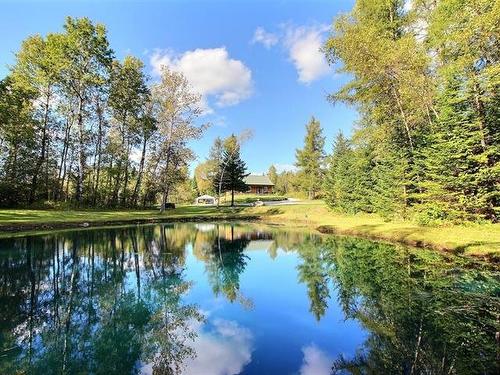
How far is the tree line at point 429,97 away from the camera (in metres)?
14.9

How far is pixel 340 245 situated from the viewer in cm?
1798

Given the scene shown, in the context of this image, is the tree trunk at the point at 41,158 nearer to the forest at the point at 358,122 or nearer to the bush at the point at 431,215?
the forest at the point at 358,122

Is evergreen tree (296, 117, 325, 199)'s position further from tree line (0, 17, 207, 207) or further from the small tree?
tree line (0, 17, 207, 207)

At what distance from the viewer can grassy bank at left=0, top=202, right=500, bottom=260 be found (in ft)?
46.9

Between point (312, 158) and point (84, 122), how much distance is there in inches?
1365

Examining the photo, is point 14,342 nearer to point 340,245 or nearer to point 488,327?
point 488,327

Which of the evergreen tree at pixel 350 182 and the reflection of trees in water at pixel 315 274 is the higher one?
the evergreen tree at pixel 350 182

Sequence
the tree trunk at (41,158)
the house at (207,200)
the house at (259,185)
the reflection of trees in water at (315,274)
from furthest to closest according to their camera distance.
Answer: the house at (259,185) < the house at (207,200) < the tree trunk at (41,158) < the reflection of trees in water at (315,274)

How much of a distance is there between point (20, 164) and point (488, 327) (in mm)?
38378

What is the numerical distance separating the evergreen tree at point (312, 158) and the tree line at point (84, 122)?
2446 centimetres

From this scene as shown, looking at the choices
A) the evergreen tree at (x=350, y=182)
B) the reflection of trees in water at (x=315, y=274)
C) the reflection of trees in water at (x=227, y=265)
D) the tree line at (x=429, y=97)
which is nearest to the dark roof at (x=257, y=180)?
the evergreen tree at (x=350, y=182)

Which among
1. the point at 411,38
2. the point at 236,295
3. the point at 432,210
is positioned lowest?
the point at 236,295

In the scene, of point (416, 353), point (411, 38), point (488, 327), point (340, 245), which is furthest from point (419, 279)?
point (411, 38)

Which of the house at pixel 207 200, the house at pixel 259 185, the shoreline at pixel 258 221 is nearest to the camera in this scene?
the shoreline at pixel 258 221
